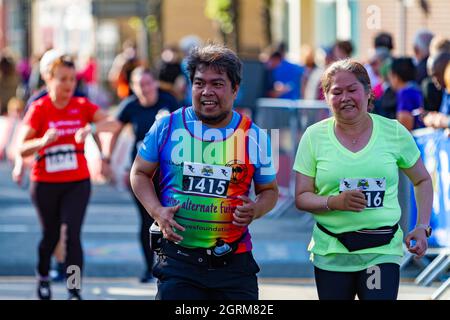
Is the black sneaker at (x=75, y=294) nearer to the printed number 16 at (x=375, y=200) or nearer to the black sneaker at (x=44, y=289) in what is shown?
the black sneaker at (x=44, y=289)

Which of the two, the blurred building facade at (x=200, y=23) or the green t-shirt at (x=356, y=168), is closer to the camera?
the green t-shirt at (x=356, y=168)

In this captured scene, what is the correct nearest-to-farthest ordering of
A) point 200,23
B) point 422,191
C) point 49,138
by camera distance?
point 422,191 < point 49,138 < point 200,23

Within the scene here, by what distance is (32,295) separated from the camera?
9.75 m

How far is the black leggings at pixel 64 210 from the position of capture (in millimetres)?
A: 9312

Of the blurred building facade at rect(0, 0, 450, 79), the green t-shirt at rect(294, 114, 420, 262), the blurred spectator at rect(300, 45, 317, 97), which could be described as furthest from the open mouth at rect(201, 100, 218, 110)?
the blurred spectator at rect(300, 45, 317, 97)

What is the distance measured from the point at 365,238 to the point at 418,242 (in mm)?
267

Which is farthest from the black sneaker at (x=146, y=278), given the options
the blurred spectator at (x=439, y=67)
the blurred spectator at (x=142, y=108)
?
the blurred spectator at (x=439, y=67)

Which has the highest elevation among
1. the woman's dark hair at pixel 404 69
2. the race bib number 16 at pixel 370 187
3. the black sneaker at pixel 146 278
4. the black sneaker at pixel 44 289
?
the woman's dark hair at pixel 404 69

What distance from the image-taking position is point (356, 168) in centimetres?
615

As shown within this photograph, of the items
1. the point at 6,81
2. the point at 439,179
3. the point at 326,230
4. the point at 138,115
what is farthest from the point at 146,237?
the point at 6,81

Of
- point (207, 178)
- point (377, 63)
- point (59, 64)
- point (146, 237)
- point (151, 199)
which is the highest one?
point (59, 64)

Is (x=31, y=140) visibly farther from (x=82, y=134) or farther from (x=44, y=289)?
(x=44, y=289)

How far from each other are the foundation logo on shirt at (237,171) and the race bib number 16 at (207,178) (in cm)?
2
